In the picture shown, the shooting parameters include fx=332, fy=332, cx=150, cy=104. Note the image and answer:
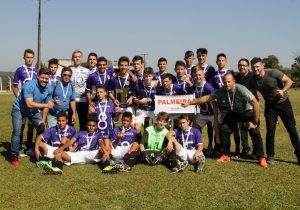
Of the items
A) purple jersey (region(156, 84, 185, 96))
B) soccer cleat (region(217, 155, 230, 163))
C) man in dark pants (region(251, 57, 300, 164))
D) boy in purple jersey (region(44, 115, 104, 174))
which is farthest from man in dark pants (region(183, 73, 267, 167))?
boy in purple jersey (region(44, 115, 104, 174))

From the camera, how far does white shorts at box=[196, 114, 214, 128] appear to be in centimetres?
833

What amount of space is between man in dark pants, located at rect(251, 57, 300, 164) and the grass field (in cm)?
66

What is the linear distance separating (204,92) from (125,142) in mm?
2252

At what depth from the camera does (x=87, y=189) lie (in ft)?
18.8

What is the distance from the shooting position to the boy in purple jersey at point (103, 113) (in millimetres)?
7984

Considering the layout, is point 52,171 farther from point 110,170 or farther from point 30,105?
point 30,105

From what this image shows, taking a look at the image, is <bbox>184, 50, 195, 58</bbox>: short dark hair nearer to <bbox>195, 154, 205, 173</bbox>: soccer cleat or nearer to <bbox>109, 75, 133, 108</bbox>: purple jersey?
<bbox>109, 75, 133, 108</bbox>: purple jersey

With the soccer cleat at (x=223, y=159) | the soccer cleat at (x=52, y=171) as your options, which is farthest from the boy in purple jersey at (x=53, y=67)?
the soccer cleat at (x=223, y=159)

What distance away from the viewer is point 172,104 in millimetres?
8133

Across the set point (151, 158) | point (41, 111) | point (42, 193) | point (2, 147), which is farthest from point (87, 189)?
point (2, 147)

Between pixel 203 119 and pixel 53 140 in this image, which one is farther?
pixel 203 119

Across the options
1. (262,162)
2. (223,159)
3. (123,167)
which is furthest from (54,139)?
(262,162)

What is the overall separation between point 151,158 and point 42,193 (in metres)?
2.60

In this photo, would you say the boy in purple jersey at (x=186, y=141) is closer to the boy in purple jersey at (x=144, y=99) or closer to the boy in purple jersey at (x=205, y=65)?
the boy in purple jersey at (x=144, y=99)
